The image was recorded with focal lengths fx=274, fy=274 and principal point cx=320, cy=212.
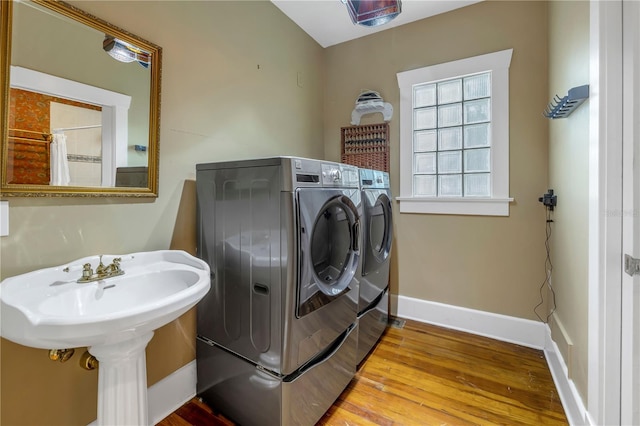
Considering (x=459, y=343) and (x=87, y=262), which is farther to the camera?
(x=459, y=343)

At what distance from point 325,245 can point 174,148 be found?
40.2 inches

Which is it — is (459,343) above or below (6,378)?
below

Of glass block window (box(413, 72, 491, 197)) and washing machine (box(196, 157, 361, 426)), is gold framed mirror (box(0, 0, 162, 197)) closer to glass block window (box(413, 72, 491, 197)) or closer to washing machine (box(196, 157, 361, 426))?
washing machine (box(196, 157, 361, 426))

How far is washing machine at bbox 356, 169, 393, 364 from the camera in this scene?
6.28ft

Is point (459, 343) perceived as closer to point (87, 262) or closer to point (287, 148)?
point (287, 148)

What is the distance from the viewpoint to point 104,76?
1.27 m

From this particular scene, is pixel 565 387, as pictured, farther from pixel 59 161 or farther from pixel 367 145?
pixel 59 161

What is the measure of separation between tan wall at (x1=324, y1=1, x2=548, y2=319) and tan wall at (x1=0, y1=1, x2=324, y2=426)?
2.99 feet

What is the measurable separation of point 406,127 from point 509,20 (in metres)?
1.07

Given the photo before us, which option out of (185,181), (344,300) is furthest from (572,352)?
(185,181)

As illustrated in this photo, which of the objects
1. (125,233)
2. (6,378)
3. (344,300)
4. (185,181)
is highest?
(185,181)

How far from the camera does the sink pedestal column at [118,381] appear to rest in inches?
38.2

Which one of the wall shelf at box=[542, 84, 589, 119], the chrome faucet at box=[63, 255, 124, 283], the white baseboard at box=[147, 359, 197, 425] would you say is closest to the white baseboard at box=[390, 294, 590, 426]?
the wall shelf at box=[542, 84, 589, 119]

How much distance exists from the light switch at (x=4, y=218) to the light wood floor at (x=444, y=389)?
3.84 feet
